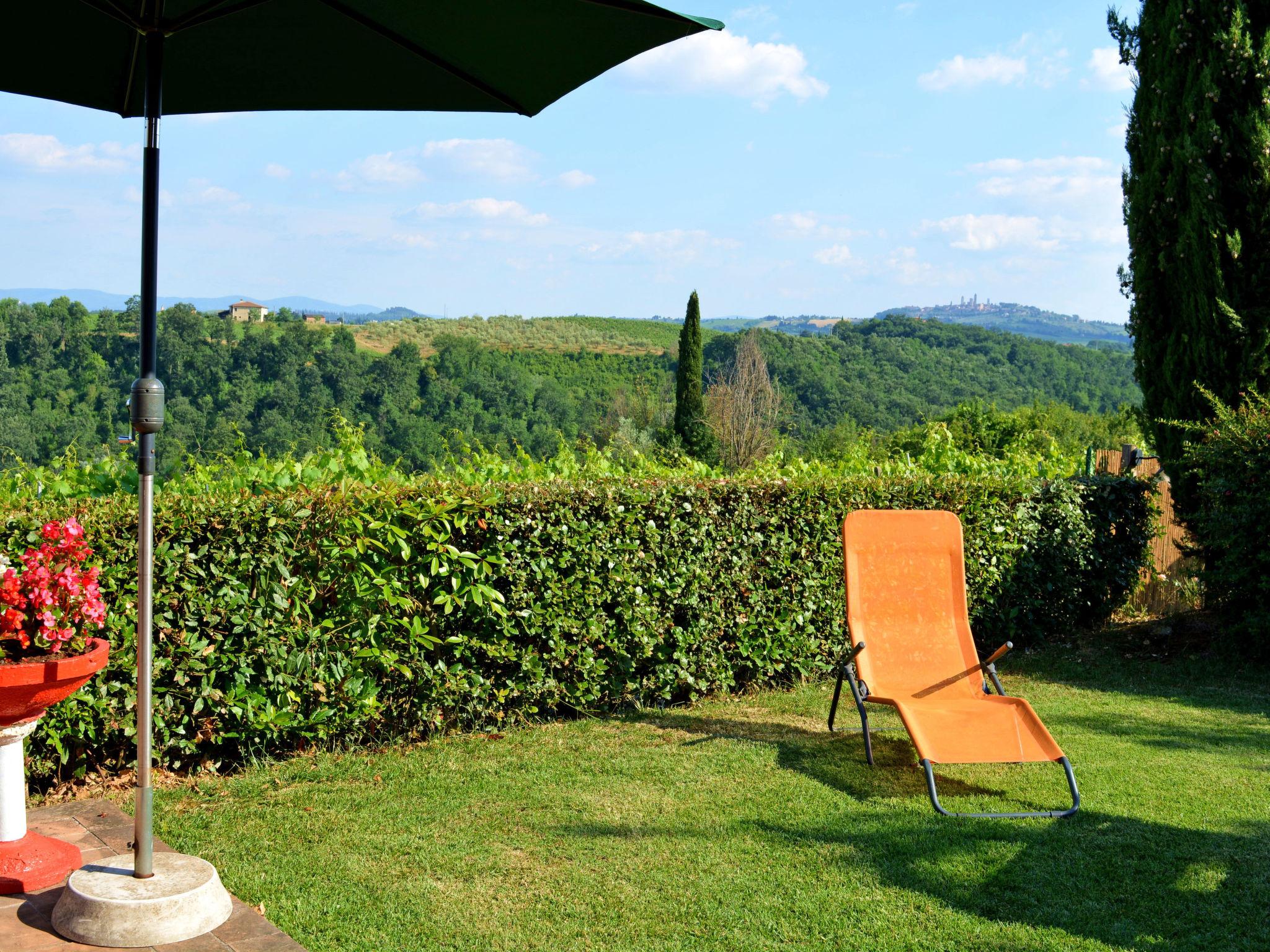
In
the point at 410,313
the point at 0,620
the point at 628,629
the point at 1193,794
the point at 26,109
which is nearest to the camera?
the point at 0,620

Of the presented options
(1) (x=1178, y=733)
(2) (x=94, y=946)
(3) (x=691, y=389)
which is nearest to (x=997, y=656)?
(1) (x=1178, y=733)

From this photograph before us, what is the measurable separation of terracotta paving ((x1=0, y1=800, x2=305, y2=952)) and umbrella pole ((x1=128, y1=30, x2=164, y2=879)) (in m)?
0.31

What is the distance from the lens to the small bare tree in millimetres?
46406

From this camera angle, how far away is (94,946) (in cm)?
268

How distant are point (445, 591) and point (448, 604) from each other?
123 mm

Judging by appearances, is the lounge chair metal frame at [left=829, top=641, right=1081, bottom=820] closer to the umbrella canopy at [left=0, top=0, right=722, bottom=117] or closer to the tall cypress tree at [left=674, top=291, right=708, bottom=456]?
the umbrella canopy at [left=0, top=0, right=722, bottom=117]

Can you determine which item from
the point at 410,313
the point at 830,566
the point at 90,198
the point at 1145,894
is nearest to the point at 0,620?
the point at 1145,894

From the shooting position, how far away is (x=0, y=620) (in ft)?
9.90

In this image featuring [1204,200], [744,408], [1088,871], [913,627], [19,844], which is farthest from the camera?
[744,408]

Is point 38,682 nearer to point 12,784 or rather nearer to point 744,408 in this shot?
point 12,784

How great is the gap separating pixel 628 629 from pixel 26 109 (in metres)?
3.70

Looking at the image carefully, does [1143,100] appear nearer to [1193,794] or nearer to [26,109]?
[1193,794]

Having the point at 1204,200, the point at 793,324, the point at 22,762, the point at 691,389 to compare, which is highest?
the point at 793,324

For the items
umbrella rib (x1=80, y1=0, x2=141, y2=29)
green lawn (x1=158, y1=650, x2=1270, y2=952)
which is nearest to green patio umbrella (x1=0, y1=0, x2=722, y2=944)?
umbrella rib (x1=80, y1=0, x2=141, y2=29)
